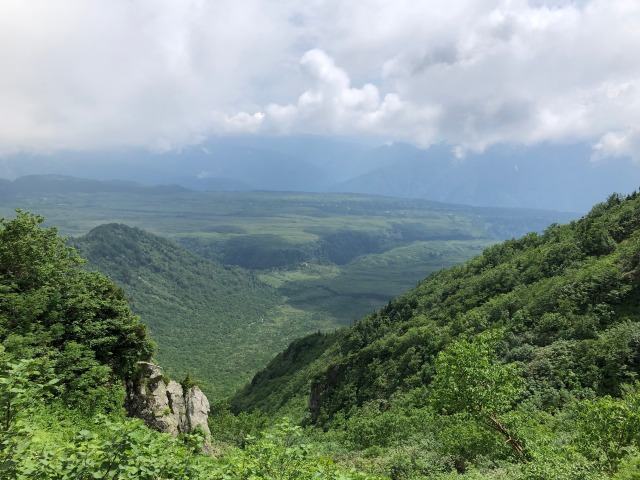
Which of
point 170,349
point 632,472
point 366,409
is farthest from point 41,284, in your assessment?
point 170,349

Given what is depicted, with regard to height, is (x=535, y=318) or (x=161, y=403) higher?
(x=535, y=318)

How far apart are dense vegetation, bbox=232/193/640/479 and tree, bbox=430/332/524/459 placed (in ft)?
0.18

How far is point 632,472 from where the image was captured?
10.8 meters

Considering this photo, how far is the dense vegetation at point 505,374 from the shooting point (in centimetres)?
1550

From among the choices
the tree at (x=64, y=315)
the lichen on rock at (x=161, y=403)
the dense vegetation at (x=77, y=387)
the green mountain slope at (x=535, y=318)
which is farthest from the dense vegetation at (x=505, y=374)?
the tree at (x=64, y=315)

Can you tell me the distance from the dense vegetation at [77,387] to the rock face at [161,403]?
152cm

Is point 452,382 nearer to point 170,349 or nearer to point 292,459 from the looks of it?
point 292,459

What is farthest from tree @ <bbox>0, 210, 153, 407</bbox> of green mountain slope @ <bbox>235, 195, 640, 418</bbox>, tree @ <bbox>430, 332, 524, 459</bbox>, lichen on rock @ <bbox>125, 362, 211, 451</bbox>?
green mountain slope @ <bbox>235, 195, 640, 418</bbox>

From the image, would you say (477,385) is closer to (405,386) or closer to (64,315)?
(64,315)

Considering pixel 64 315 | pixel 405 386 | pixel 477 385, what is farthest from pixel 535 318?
pixel 64 315

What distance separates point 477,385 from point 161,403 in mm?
21324

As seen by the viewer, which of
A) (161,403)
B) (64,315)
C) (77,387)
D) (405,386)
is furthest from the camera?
(405,386)

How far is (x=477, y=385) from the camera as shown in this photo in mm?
16172

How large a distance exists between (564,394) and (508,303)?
2019cm
